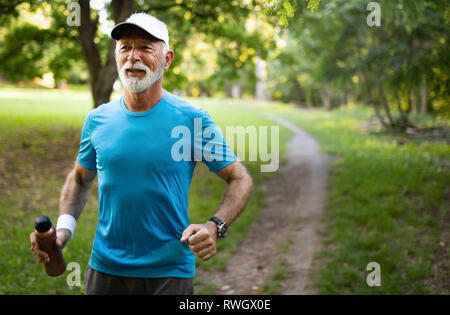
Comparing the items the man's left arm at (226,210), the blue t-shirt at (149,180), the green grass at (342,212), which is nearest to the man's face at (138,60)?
the blue t-shirt at (149,180)

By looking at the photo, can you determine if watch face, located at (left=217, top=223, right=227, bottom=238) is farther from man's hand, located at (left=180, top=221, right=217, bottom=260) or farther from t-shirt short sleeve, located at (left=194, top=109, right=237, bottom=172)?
t-shirt short sleeve, located at (left=194, top=109, right=237, bottom=172)

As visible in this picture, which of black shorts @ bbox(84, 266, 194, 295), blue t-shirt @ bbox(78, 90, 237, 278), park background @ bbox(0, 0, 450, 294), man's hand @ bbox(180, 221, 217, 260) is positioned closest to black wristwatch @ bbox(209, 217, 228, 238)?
man's hand @ bbox(180, 221, 217, 260)

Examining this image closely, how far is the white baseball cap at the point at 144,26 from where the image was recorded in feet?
7.52

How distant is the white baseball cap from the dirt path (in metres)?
4.06

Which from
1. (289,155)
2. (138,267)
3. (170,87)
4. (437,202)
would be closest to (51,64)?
(170,87)

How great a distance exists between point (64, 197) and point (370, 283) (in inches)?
169

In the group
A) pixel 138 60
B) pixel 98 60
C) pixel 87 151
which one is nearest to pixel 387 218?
pixel 87 151

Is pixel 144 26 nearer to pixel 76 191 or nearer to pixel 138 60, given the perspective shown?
pixel 138 60

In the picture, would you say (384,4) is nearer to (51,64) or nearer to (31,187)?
(31,187)

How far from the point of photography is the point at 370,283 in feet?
17.8

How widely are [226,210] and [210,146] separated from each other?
38 cm

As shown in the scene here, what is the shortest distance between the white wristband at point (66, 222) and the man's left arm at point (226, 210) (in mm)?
852

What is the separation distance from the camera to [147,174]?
2.35 meters

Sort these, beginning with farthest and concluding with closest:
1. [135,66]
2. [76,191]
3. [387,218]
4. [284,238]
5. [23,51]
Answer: [23,51], [284,238], [387,218], [76,191], [135,66]
